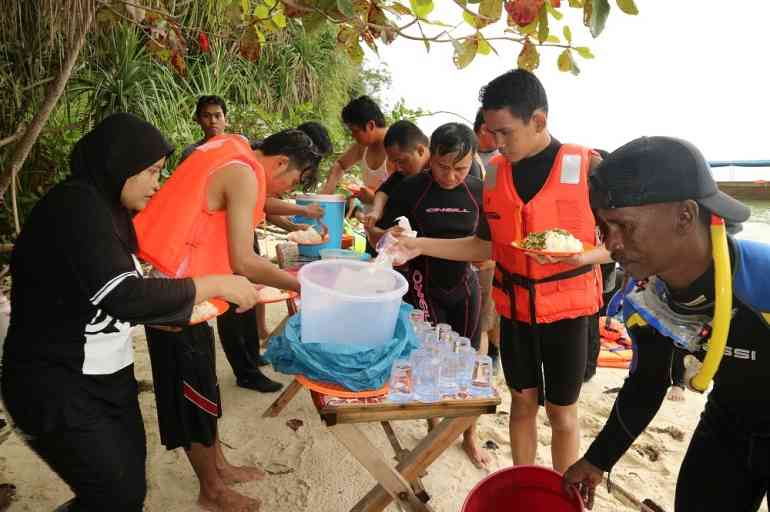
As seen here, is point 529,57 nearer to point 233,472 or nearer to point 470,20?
point 470,20

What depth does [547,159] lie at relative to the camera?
2230 millimetres

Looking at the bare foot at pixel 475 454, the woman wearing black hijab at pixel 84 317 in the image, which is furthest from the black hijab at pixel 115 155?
the bare foot at pixel 475 454

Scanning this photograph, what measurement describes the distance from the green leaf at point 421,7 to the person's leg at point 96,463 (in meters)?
1.74

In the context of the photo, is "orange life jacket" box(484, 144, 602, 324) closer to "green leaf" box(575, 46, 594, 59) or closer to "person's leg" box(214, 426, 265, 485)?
"green leaf" box(575, 46, 594, 59)

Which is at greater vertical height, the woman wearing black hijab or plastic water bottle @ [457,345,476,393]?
the woman wearing black hijab

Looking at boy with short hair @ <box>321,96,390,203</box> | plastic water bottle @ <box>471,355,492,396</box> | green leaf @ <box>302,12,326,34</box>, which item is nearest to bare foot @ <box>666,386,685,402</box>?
plastic water bottle @ <box>471,355,492,396</box>

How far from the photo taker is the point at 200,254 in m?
2.14

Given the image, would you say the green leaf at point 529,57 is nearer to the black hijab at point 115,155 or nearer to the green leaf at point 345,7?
the green leaf at point 345,7

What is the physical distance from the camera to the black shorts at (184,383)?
84.6 inches

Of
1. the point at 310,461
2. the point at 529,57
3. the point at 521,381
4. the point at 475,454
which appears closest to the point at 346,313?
the point at 521,381

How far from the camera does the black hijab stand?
158 centimetres

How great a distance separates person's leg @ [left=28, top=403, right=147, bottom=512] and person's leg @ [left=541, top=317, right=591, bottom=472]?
1651mm

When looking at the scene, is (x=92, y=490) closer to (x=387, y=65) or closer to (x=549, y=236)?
(x=549, y=236)

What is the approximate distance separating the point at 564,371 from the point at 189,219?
1.70 m
